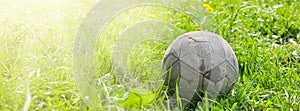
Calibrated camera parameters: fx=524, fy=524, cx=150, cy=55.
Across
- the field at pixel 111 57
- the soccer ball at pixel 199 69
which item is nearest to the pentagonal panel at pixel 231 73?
the soccer ball at pixel 199 69

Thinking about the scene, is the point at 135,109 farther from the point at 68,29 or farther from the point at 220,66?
the point at 68,29

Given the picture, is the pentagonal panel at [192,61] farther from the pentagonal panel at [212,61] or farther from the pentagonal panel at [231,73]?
the pentagonal panel at [231,73]

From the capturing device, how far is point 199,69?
3170 mm

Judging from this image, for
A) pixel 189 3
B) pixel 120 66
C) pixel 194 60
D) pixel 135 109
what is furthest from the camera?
pixel 189 3

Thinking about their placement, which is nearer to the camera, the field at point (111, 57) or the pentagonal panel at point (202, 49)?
the field at point (111, 57)

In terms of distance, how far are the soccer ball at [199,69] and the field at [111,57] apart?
4.5 inches

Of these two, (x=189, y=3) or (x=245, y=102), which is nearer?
(x=245, y=102)

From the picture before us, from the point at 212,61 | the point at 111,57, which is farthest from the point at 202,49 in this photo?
the point at 111,57

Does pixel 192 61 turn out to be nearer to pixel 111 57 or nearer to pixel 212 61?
pixel 212 61

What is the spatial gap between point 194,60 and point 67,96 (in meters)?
0.79

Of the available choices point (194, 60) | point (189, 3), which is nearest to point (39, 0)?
point (189, 3)

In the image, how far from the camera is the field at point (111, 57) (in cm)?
302

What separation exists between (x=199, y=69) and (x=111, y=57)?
744mm

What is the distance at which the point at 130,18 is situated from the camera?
16.2 ft
